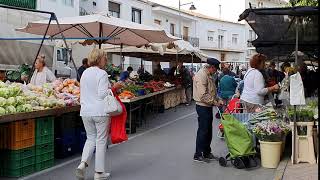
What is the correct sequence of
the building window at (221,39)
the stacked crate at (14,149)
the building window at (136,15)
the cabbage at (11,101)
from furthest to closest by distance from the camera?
1. the building window at (221,39)
2. the building window at (136,15)
3. the cabbage at (11,101)
4. the stacked crate at (14,149)

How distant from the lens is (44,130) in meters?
7.08

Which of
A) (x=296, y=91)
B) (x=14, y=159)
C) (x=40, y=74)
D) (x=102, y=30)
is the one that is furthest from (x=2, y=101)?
(x=102, y=30)

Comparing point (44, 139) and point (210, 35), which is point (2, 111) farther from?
point (210, 35)

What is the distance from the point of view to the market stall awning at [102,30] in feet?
34.6

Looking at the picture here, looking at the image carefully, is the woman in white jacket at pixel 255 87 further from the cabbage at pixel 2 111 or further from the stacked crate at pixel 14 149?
the cabbage at pixel 2 111

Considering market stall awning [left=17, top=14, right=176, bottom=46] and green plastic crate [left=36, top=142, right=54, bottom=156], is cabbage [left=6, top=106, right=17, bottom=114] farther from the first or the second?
market stall awning [left=17, top=14, right=176, bottom=46]

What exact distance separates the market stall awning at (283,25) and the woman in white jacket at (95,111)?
2358mm

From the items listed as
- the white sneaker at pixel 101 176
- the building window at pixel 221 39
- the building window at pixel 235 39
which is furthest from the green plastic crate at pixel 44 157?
the building window at pixel 235 39

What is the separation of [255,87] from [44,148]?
147 inches

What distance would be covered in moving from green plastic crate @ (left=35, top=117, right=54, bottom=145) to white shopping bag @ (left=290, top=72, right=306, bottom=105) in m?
3.85

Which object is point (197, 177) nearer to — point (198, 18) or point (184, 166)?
point (184, 166)

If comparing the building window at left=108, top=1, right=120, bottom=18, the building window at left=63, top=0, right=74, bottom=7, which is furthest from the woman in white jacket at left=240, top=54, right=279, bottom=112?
the building window at left=108, top=1, right=120, bottom=18

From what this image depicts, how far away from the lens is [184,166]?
736 cm

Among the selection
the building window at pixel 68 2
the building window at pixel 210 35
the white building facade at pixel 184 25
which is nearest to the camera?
the building window at pixel 68 2
